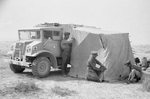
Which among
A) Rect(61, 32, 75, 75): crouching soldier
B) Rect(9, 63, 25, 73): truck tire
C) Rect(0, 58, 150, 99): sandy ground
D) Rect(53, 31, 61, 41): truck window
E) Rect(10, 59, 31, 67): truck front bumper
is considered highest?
Rect(53, 31, 61, 41): truck window

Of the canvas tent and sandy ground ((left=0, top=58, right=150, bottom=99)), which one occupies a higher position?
the canvas tent

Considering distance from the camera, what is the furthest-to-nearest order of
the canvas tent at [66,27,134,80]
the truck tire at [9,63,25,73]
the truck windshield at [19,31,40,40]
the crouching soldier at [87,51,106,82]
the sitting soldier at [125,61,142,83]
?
the truck tire at [9,63,25,73], the truck windshield at [19,31,40,40], the canvas tent at [66,27,134,80], the crouching soldier at [87,51,106,82], the sitting soldier at [125,61,142,83]

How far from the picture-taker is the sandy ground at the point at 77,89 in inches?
316

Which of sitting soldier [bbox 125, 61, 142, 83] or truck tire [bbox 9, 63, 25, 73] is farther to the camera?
truck tire [bbox 9, 63, 25, 73]

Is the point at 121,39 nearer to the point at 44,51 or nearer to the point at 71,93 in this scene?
the point at 44,51

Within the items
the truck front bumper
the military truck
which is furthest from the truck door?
the truck front bumper

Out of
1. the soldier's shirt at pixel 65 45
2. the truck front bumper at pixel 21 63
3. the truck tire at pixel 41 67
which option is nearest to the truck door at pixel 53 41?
the soldier's shirt at pixel 65 45

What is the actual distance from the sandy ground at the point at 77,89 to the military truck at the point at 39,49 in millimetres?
523

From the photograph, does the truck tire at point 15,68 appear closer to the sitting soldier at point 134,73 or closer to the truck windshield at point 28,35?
the truck windshield at point 28,35

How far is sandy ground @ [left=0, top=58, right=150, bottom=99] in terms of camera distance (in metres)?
8.02

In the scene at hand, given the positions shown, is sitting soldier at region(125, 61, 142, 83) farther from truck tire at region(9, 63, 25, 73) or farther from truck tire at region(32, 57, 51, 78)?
truck tire at region(9, 63, 25, 73)

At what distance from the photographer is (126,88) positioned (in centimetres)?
953

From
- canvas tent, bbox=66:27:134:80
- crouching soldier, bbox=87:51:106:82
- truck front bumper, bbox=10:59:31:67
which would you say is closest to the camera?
crouching soldier, bbox=87:51:106:82

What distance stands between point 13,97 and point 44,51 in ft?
11.9
